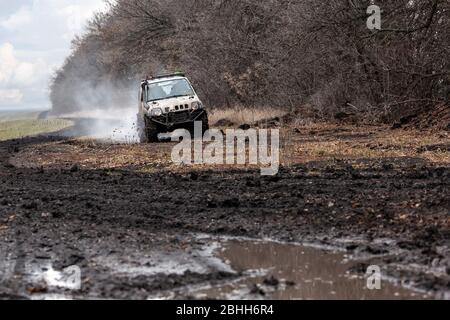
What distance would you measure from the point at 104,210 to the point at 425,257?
483 centimetres

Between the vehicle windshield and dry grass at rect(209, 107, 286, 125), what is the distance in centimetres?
537

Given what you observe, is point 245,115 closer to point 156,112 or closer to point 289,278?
point 156,112

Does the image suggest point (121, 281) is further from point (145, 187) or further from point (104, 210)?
point (145, 187)

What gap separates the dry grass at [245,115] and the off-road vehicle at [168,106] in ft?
18.1

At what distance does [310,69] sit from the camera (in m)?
27.1

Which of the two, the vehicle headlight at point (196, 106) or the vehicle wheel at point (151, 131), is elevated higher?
the vehicle headlight at point (196, 106)

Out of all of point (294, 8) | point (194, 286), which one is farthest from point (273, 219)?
point (294, 8)

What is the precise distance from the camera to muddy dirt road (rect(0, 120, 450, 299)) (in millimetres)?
6043

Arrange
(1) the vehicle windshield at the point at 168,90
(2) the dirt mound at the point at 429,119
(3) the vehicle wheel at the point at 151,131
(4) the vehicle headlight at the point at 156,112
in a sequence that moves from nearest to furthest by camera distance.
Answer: (2) the dirt mound at the point at 429,119 → (4) the vehicle headlight at the point at 156,112 → (3) the vehicle wheel at the point at 151,131 → (1) the vehicle windshield at the point at 168,90

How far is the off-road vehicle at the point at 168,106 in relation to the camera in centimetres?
2206

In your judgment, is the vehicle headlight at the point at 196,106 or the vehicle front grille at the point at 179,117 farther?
the vehicle headlight at the point at 196,106

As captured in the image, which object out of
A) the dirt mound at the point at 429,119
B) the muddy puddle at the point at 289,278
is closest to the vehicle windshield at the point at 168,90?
the dirt mound at the point at 429,119

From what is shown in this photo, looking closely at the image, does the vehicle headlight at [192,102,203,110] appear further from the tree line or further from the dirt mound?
the dirt mound

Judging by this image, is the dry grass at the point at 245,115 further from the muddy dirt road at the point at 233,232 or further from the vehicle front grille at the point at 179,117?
the muddy dirt road at the point at 233,232
